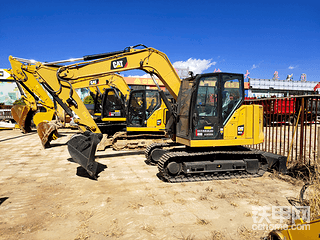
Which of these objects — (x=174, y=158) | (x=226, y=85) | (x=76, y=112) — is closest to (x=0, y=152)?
(x=76, y=112)

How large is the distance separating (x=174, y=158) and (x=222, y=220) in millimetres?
2220

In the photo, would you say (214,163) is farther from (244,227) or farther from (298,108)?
(298,108)

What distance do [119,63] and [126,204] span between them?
14.7 feet

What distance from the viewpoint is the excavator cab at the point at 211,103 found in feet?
18.5

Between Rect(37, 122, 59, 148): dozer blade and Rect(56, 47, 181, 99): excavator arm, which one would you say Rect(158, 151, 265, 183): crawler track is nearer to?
Rect(56, 47, 181, 99): excavator arm

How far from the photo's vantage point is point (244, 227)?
349cm

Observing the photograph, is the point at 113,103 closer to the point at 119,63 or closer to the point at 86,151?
the point at 119,63

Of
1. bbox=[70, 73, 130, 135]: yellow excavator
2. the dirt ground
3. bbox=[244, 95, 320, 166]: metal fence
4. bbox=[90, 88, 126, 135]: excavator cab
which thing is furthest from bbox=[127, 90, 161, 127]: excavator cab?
bbox=[244, 95, 320, 166]: metal fence

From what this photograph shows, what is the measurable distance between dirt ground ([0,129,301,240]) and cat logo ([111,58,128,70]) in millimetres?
3222

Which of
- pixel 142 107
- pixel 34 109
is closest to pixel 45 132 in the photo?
pixel 142 107

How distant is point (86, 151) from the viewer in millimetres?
5910

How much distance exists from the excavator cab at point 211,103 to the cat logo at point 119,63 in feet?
8.01

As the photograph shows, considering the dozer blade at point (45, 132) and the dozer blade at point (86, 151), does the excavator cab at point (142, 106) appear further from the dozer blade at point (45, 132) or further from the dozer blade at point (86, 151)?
the dozer blade at point (86, 151)

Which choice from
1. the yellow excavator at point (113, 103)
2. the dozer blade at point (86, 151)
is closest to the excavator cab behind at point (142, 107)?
the yellow excavator at point (113, 103)
